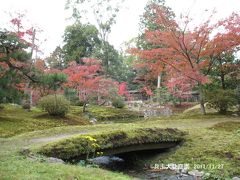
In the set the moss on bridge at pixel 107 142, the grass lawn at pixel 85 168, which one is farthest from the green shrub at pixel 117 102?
the moss on bridge at pixel 107 142

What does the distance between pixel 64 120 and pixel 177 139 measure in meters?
9.61

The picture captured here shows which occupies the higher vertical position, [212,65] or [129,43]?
[129,43]

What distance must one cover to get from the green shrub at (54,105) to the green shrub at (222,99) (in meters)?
8.96

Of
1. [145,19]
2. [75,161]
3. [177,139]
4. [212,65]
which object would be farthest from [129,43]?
[75,161]

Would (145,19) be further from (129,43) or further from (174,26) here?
(174,26)

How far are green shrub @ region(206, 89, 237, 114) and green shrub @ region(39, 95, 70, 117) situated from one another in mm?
→ 8963

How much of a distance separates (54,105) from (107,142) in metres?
10.7

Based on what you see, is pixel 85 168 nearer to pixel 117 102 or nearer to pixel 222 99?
pixel 222 99

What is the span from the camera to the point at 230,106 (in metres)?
20.0

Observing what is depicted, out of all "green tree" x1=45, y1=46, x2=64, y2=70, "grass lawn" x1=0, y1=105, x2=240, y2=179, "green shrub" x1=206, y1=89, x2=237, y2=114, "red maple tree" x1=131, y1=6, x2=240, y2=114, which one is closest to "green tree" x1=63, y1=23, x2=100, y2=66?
"green tree" x1=45, y1=46, x2=64, y2=70

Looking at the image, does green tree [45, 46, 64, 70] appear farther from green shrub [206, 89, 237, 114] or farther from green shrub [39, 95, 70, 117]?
green shrub [206, 89, 237, 114]

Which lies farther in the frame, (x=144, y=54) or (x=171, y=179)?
(x=144, y=54)

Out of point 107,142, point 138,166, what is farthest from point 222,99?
point 107,142

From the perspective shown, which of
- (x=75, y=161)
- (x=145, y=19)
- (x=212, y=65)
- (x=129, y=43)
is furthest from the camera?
(x=129, y=43)
